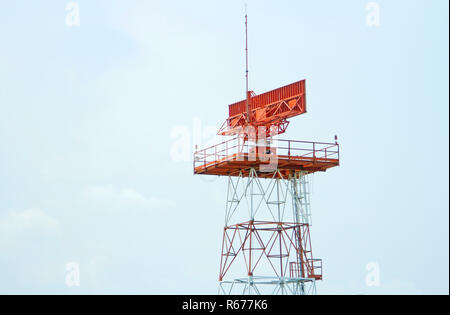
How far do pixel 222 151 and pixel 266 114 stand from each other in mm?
5053

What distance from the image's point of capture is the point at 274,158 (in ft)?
278

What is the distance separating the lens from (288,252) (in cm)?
8675

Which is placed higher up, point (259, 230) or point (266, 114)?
point (266, 114)
